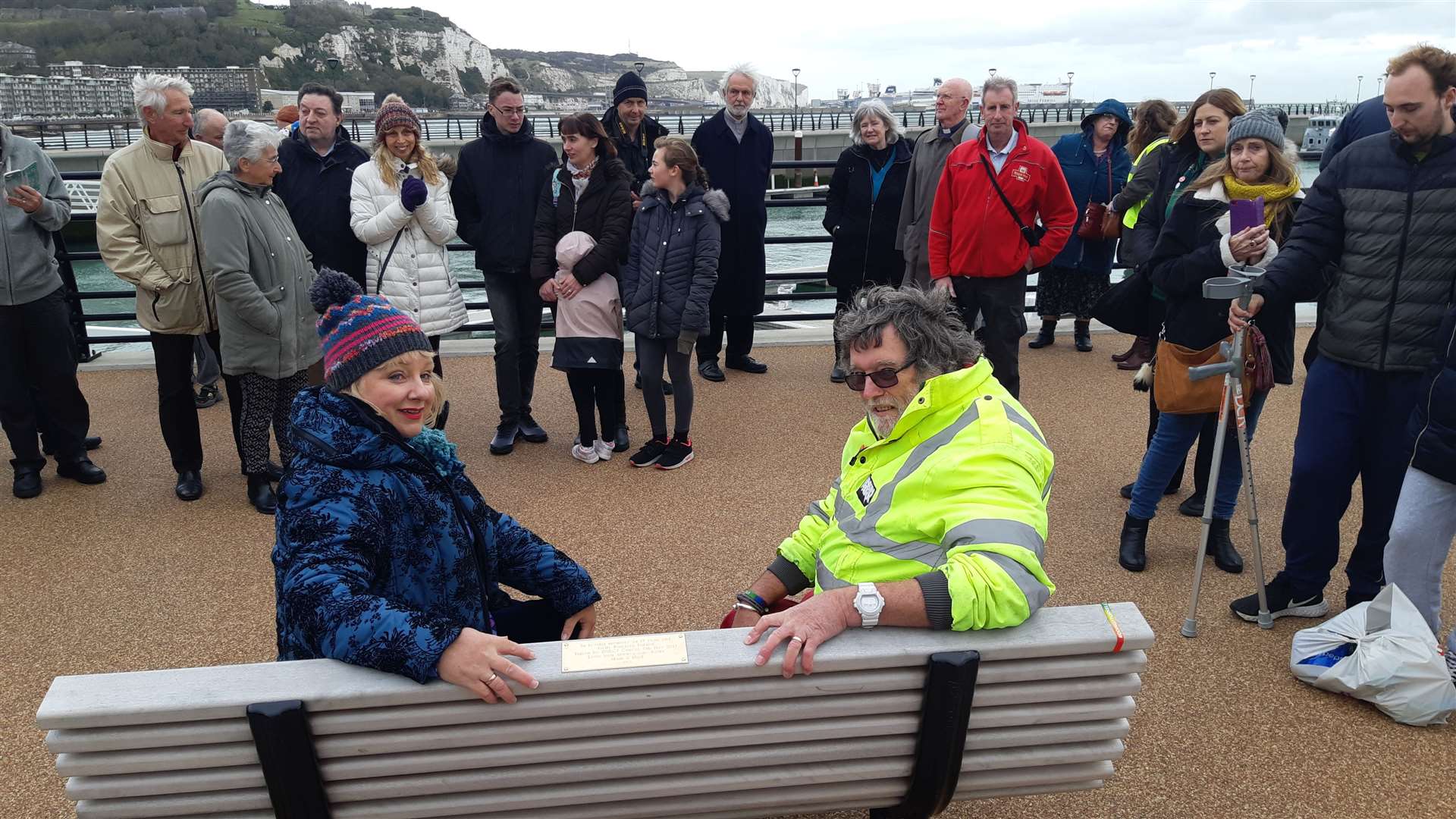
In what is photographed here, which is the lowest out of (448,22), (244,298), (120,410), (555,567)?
(120,410)

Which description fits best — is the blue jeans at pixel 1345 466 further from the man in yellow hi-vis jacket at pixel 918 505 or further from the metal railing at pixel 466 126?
Answer: the metal railing at pixel 466 126

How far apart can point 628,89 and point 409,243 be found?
1899 millimetres

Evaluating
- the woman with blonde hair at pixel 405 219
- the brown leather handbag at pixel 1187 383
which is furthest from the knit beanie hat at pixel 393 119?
the brown leather handbag at pixel 1187 383

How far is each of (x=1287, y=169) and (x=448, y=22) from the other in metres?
159

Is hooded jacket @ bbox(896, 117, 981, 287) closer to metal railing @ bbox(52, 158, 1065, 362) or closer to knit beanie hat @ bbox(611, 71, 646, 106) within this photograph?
metal railing @ bbox(52, 158, 1065, 362)

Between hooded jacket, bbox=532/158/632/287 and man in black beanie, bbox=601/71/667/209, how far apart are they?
3.00 ft

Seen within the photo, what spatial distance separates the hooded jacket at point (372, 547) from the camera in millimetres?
1645

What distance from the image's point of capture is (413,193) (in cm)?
462

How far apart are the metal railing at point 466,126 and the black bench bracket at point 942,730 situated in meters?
21.1

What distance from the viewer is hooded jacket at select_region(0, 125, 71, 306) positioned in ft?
14.4

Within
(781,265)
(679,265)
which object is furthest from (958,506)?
(781,265)

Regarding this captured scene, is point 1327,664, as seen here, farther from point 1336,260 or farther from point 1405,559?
point 1336,260

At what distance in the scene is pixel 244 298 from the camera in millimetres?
4145

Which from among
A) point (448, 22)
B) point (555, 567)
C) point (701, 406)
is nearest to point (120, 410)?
point (701, 406)
